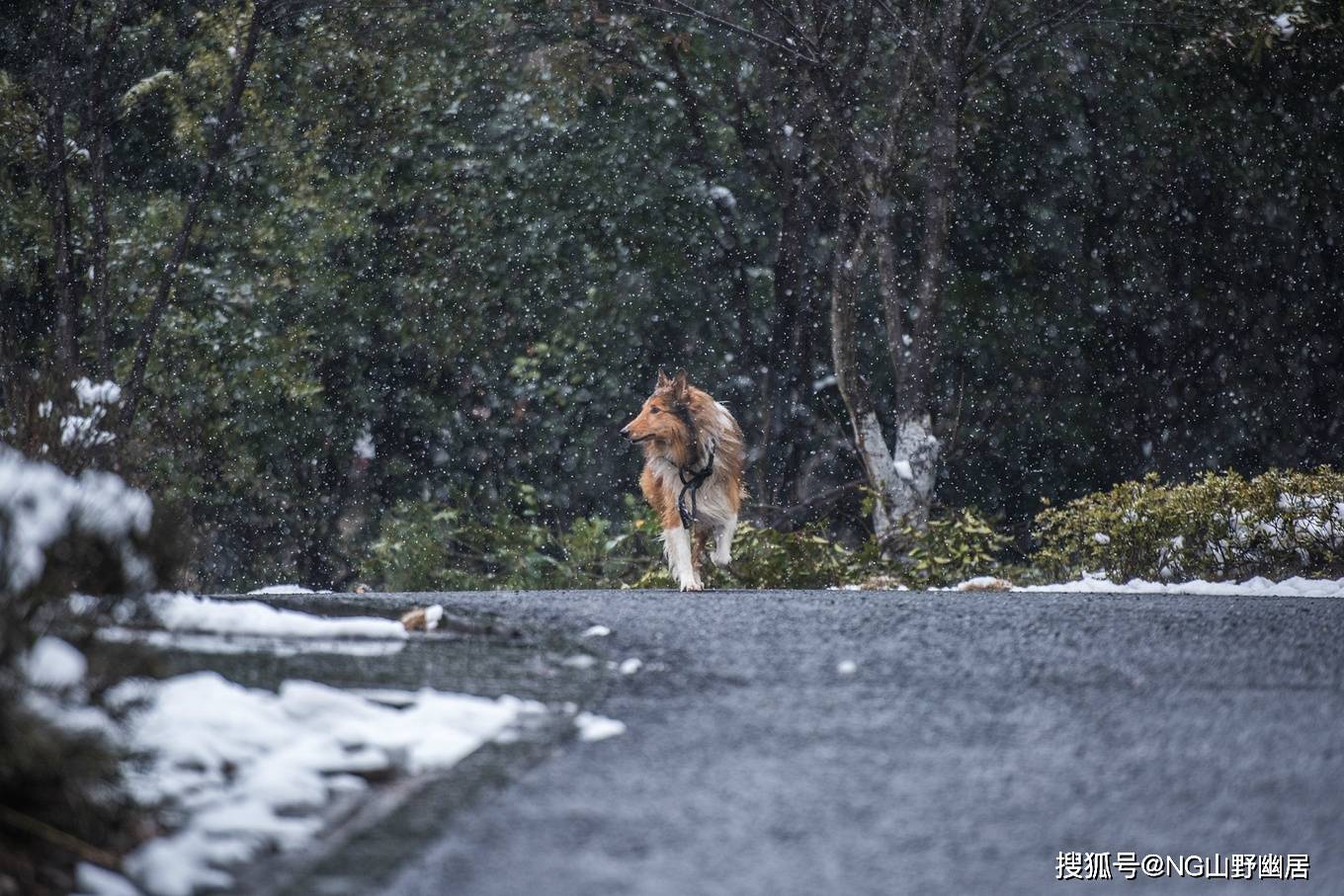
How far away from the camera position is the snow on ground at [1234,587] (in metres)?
11.4

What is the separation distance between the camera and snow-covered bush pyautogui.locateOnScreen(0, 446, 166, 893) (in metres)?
3.91

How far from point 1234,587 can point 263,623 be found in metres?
7.25

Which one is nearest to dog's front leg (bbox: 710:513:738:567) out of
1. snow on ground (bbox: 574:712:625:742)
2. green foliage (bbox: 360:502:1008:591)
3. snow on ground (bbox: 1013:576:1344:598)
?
green foliage (bbox: 360:502:1008:591)

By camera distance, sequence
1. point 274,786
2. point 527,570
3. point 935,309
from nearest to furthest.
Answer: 1. point 274,786
2. point 935,309
3. point 527,570

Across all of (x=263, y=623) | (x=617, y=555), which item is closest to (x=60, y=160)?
(x=617, y=555)

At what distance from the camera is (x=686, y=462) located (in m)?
12.9

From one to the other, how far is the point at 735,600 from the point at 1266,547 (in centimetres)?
478

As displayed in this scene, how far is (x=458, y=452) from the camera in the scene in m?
23.9

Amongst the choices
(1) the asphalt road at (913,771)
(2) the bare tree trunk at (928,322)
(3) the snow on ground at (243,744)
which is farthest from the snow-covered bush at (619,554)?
(3) the snow on ground at (243,744)

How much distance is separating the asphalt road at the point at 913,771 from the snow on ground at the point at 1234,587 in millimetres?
3505

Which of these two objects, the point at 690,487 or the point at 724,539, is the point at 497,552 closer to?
the point at 724,539

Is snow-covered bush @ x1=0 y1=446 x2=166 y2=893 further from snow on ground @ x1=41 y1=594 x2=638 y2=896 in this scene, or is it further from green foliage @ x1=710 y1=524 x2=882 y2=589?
green foliage @ x1=710 y1=524 x2=882 y2=589

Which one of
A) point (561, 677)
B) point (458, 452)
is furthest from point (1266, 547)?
point (458, 452)

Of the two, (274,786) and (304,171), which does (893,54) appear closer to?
(304,171)
